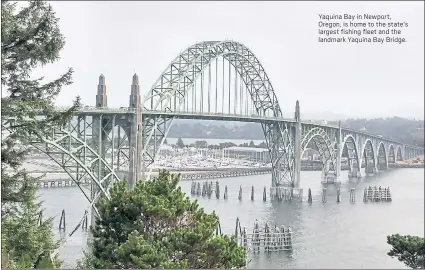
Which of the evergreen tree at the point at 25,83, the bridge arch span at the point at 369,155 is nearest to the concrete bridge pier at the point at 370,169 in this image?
the bridge arch span at the point at 369,155

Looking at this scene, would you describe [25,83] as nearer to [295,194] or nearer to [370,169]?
[295,194]

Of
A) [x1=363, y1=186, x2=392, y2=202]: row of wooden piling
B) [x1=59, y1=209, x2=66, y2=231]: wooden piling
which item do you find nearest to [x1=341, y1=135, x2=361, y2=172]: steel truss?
[x1=363, y1=186, x2=392, y2=202]: row of wooden piling

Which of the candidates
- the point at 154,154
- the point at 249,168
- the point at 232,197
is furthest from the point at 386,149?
the point at 154,154

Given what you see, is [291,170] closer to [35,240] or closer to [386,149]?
[386,149]

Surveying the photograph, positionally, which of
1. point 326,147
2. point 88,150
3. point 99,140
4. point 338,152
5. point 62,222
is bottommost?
point 62,222

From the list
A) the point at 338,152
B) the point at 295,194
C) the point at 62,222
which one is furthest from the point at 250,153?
the point at 62,222

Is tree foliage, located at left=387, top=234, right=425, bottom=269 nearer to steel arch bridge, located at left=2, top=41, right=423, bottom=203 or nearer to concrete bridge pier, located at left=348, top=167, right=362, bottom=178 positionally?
steel arch bridge, located at left=2, top=41, right=423, bottom=203
